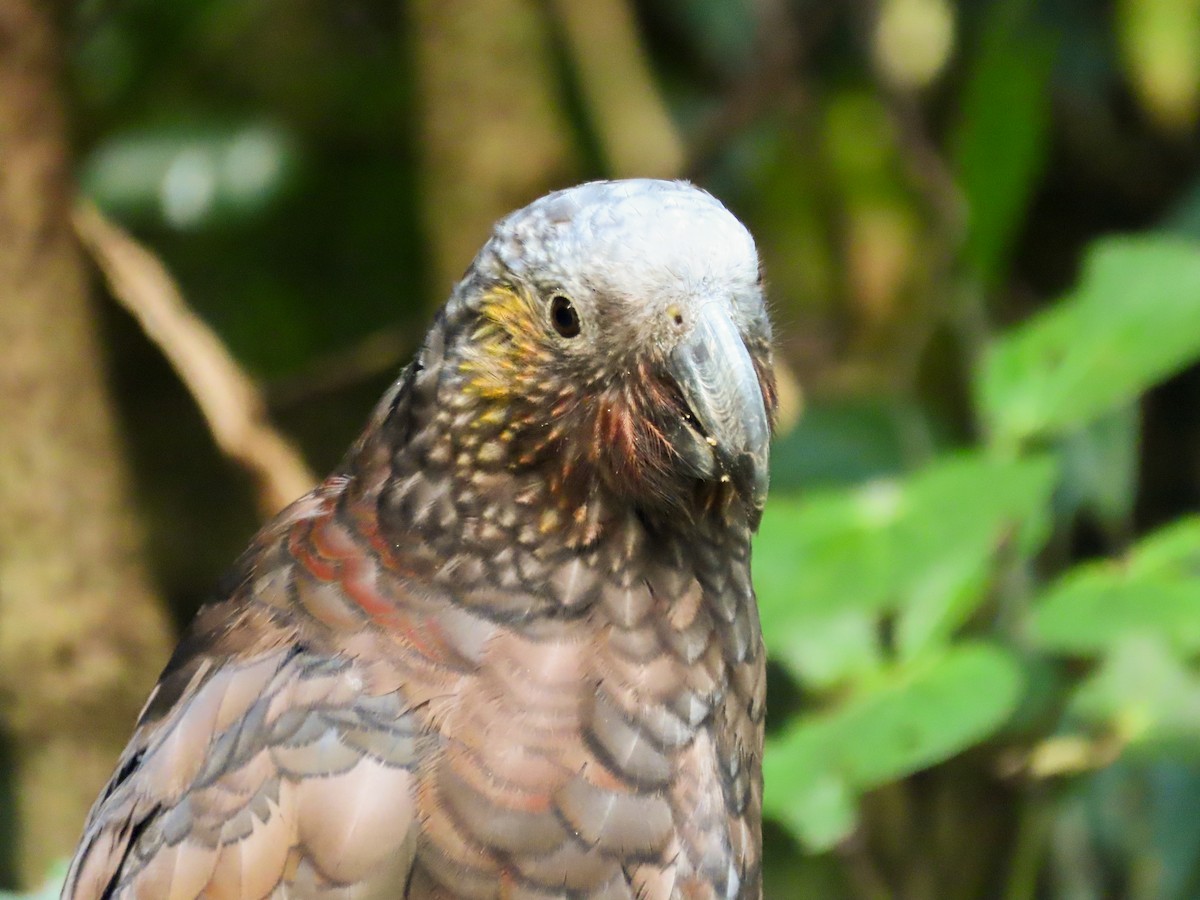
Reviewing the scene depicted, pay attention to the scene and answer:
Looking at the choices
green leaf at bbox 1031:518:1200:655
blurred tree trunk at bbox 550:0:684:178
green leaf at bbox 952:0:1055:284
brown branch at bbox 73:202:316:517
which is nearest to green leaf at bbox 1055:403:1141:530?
green leaf at bbox 952:0:1055:284

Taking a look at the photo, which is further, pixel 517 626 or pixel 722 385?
pixel 517 626

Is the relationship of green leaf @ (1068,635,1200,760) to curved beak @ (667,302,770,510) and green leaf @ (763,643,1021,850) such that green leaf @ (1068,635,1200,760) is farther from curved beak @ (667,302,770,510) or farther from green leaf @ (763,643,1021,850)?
curved beak @ (667,302,770,510)

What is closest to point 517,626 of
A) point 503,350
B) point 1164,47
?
point 503,350

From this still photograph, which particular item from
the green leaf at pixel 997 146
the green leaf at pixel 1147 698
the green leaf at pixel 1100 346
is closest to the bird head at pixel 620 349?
the green leaf at pixel 1100 346

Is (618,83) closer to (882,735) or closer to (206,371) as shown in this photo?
(206,371)

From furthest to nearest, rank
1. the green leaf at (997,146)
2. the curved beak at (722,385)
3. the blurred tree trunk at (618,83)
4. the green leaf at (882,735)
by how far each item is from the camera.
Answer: the blurred tree trunk at (618,83)
the green leaf at (997,146)
the green leaf at (882,735)
the curved beak at (722,385)

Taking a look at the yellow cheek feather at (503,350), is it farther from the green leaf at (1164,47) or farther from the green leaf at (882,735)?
the green leaf at (1164,47)

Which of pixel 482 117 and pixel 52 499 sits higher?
pixel 482 117
